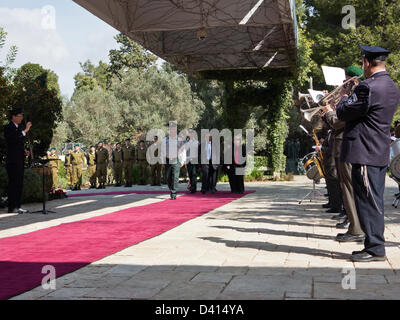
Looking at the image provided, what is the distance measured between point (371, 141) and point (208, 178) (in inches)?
433

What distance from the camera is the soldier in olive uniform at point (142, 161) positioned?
22078 mm

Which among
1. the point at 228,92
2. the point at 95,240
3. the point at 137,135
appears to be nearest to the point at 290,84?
the point at 228,92

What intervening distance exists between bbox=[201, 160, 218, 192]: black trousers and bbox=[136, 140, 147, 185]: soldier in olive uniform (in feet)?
21.8

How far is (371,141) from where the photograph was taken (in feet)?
16.6

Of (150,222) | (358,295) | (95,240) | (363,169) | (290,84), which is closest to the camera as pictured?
(358,295)

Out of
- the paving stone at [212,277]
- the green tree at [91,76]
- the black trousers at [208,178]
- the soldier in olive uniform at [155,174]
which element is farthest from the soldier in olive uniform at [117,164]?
the green tree at [91,76]

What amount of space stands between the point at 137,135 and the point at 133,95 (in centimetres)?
321

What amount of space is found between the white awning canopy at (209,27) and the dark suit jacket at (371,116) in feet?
21.5

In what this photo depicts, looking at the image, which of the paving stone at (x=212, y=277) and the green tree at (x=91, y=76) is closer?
the paving stone at (x=212, y=277)

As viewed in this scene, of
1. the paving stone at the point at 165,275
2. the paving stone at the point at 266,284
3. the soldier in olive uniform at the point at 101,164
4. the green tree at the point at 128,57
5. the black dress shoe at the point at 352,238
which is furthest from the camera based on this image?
the green tree at the point at 128,57

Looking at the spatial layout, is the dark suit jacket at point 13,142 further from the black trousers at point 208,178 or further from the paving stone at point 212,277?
the paving stone at point 212,277

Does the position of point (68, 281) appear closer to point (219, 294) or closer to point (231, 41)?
point (219, 294)

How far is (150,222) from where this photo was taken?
8586mm

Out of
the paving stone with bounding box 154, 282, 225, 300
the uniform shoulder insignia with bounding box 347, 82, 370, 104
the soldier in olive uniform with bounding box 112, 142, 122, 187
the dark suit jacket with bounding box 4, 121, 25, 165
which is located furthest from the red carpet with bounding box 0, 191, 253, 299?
the soldier in olive uniform with bounding box 112, 142, 122, 187
